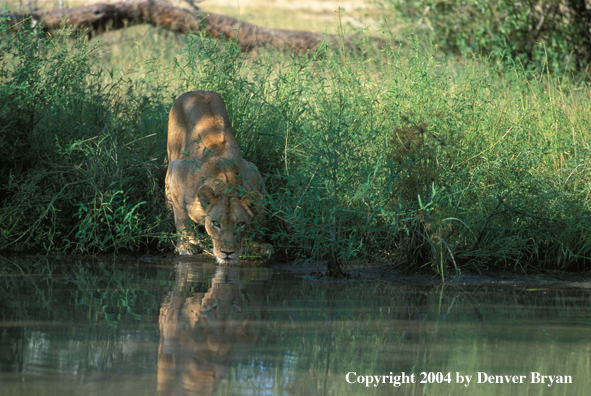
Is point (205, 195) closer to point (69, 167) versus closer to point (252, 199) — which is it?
point (252, 199)

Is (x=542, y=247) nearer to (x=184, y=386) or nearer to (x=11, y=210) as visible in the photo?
(x=184, y=386)

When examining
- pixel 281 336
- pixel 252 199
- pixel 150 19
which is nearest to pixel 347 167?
pixel 252 199

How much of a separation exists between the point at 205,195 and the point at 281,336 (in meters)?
2.57

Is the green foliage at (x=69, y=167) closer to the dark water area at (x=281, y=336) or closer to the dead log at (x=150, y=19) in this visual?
the dark water area at (x=281, y=336)

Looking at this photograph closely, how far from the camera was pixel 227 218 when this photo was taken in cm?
603

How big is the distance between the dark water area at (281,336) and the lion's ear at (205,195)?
0.93 metres

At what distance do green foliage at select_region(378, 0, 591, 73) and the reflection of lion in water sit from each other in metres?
8.17

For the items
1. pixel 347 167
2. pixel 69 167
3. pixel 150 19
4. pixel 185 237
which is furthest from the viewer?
pixel 150 19

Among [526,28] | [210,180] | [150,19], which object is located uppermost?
[150,19]

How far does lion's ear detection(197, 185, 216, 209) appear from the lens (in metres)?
6.01

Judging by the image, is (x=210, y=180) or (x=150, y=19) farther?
(x=150, y=19)

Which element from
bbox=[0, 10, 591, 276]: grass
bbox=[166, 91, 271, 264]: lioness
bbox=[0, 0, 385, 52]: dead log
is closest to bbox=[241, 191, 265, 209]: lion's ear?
bbox=[166, 91, 271, 264]: lioness

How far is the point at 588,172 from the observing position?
250 inches

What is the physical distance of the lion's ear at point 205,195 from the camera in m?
6.01
